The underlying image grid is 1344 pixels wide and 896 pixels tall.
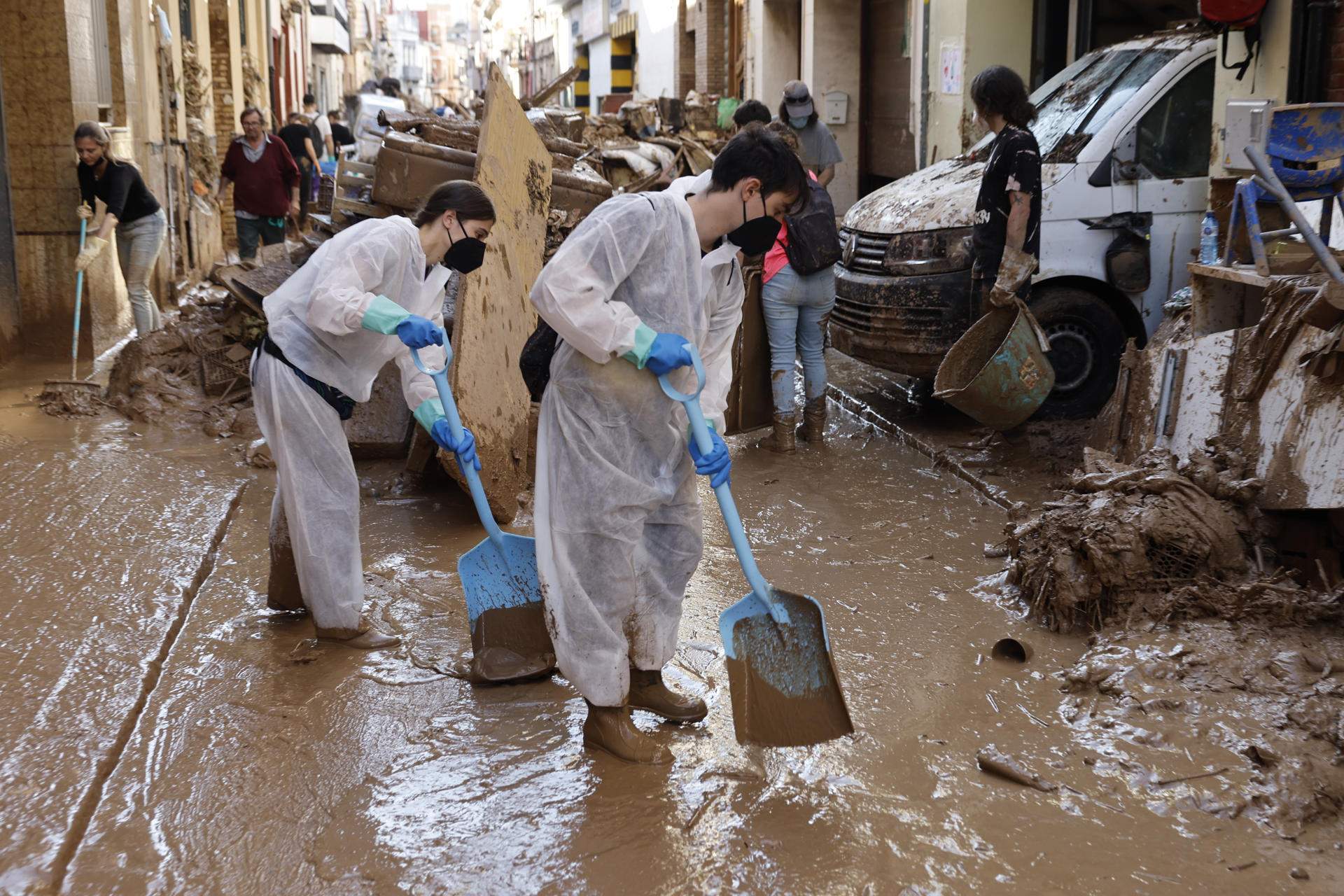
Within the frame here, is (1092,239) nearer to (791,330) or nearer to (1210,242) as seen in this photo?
(1210,242)

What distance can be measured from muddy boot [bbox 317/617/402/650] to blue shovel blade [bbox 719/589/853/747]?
4.70 feet

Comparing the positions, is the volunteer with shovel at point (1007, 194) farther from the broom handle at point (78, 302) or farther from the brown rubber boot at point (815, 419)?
the broom handle at point (78, 302)

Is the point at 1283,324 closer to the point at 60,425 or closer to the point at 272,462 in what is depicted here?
the point at 272,462

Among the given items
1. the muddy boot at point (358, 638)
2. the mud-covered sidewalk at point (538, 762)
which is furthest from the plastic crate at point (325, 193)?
the muddy boot at point (358, 638)

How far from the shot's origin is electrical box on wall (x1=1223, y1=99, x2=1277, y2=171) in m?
4.93

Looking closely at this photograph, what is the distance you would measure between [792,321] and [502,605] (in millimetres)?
3286

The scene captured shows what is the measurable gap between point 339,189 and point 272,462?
10.5 feet

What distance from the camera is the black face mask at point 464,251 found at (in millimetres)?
4227

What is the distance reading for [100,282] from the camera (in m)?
9.65

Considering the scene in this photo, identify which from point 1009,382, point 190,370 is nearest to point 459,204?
point 1009,382

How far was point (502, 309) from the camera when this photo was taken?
19.5 feet

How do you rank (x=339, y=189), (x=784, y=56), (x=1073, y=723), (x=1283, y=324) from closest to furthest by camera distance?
(x=1073, y=723) < (x=1283, y=324) < (x=339, y=189) < (x=784, y=56)

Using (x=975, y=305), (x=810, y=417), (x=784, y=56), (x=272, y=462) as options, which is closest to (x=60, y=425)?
(x=272, y=462)

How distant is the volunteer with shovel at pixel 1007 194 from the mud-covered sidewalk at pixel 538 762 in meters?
1.69
